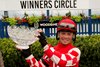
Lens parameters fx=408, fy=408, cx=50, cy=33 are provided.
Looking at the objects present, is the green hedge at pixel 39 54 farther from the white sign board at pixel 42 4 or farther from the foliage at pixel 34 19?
the foliage at pixel 34 19

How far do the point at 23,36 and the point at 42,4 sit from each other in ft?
23.0

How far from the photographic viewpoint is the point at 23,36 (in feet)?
12.4

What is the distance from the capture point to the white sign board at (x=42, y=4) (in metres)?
10.5

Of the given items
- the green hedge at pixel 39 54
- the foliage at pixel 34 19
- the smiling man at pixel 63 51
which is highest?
the smiling man at pixel 63 51

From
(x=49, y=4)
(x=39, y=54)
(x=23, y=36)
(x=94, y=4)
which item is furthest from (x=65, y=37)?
(x=94, y=4)

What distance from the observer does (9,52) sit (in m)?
6.46

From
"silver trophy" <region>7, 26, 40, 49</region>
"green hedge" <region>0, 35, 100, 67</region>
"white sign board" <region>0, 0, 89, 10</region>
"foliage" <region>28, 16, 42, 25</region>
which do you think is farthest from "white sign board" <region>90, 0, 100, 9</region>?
"silver trophy" <region>7, 26, 40, 49</region>

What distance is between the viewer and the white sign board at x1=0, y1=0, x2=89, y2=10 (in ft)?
34.5

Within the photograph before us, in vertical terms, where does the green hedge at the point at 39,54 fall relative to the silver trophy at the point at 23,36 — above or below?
below

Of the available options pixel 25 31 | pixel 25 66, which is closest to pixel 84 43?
pixel 25 66

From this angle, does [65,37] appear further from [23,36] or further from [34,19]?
[34,19]

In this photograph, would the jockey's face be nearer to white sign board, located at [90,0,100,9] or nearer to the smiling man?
the smiling man

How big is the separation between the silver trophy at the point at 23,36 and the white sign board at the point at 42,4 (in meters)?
6.73

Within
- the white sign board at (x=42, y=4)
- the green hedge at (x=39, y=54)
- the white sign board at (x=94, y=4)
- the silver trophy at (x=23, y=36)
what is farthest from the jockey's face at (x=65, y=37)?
the white sign board at (x=94, y=4)
